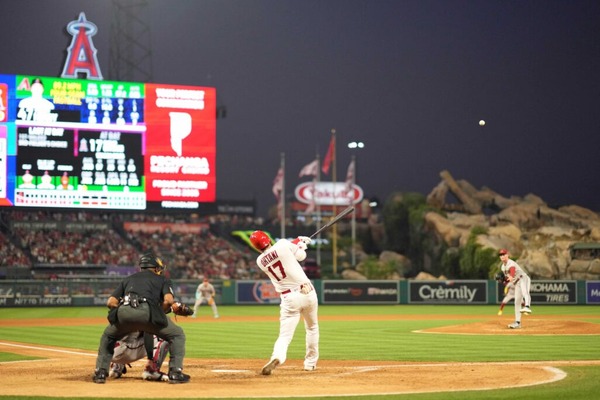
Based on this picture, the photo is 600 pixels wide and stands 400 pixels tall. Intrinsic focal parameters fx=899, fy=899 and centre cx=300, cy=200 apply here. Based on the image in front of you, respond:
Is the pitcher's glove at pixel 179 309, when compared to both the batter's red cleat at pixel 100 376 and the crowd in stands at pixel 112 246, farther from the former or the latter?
the crowd in stands at pixel 112 246

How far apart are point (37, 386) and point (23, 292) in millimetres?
34519

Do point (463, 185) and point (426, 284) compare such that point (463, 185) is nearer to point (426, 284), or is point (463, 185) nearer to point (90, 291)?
point (426, 284)

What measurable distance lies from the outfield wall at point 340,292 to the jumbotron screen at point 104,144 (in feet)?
17.5

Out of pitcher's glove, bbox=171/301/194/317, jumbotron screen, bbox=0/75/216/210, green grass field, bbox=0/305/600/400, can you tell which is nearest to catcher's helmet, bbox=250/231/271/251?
pitcher's glove, bbox=171/301/194/317

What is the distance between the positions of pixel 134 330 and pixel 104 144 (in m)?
31.5

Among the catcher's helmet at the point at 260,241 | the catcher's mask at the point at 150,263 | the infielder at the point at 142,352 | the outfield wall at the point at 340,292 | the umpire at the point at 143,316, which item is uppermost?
the catcher's helmet at the point at 260,241

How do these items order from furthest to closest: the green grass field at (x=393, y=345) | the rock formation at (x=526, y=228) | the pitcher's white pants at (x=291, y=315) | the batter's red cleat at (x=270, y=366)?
the rock formation at (x=526, y=228) < the pitcher's white pants at (x=291, y=315) < the batter's red cleat at (x=270, y=366) < the green grass field at (x=393, y=345)

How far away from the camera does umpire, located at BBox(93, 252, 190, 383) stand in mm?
10656

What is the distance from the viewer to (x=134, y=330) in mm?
10781

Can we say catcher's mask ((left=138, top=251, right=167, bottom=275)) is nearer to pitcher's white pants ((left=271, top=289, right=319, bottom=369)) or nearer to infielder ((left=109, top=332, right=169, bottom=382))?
infielder ((left=109, top=332, right=169, bottom=382))

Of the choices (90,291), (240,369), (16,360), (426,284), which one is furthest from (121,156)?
(240,369)

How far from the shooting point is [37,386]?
34.7 ft

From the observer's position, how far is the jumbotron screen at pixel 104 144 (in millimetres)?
40125

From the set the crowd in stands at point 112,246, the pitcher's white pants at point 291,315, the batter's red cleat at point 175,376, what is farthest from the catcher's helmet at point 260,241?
the crowd in stands at point 112,246
